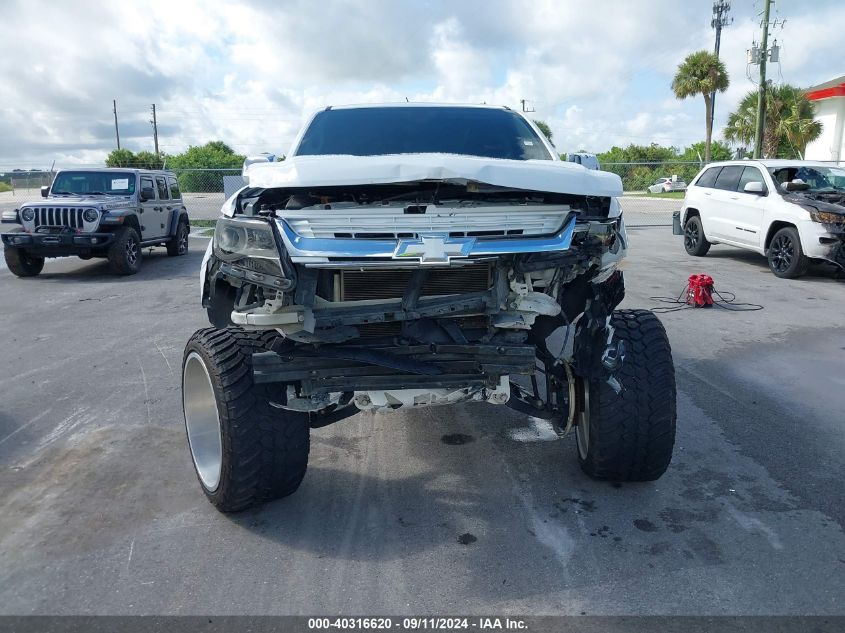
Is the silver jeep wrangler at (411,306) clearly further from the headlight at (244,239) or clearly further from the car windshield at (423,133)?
the car windshield at (423,133)

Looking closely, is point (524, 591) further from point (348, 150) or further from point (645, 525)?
point (348, 150)

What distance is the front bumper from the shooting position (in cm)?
1118

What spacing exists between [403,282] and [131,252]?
9976 mm

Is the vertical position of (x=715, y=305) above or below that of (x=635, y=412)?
below

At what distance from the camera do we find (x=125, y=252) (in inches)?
456

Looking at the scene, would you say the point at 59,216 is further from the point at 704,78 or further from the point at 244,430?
the point at 704,78

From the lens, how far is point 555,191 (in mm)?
3074

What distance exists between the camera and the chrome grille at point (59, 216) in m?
11.3

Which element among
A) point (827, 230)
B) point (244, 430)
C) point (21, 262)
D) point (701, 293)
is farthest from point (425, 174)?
point (21, 262)

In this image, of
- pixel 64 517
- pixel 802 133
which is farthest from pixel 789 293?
pixel 802 133

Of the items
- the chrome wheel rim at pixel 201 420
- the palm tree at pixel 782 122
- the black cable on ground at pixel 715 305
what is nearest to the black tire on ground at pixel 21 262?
the chrome wheel rim at pixel 201 420

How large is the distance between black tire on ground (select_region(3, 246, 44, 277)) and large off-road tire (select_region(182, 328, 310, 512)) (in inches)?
376

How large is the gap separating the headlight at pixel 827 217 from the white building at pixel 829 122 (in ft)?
85.0

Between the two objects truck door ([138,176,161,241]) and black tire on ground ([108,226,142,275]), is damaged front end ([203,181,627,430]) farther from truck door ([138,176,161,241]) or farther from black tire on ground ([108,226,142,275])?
truck door ([138,176,161,241])
